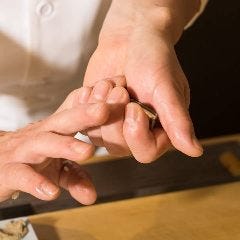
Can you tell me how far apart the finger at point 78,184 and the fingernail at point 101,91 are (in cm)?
13

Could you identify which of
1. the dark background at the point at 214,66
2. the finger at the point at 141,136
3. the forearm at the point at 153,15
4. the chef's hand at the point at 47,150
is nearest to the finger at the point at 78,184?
the chef's hand at the point at 47,150

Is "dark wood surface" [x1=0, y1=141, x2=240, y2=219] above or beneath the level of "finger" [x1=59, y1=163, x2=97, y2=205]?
beneath

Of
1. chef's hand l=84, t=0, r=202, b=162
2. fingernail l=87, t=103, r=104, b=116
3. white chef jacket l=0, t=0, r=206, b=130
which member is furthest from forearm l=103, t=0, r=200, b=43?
fingernail l=87, t=103, r=104, b=116

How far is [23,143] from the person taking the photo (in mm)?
559

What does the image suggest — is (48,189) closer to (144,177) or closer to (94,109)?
(94,109)

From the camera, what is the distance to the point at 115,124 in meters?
0.54

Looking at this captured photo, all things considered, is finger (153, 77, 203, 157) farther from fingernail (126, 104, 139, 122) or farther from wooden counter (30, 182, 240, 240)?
wooden counter (30, 182, 240, 240)

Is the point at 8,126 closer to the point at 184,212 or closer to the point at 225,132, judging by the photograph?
the point at 184,212

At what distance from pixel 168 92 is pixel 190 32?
3.31 ft

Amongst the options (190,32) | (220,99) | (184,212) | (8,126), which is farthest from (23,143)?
(220,99)

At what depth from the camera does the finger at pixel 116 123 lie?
1.76 ft

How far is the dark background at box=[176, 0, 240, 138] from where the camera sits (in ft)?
4.92

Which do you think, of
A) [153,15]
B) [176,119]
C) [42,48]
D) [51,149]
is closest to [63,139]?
[51,149]

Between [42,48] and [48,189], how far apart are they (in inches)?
16.3
